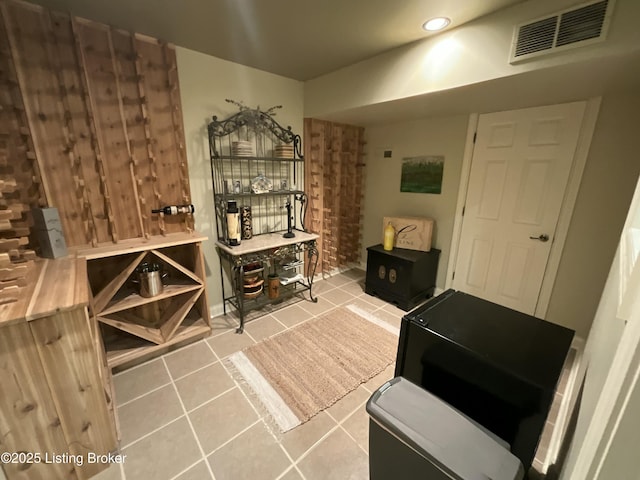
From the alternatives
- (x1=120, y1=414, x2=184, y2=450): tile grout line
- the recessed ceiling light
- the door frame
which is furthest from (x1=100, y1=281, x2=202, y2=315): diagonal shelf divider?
the door frame

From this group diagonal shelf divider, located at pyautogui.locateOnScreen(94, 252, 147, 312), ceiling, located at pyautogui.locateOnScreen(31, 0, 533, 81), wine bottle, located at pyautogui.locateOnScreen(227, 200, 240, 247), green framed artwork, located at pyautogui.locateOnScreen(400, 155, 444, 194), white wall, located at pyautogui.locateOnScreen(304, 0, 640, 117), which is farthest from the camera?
green framed artwork, located at pyautogui.locateOnScreen(400, 155, 444, 194)

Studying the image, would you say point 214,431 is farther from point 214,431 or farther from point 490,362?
point 490,362

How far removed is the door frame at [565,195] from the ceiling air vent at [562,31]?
0.95 m

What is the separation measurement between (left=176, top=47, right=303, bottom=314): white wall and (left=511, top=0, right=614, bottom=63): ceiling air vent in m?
2.06

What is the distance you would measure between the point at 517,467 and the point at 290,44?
106 inches

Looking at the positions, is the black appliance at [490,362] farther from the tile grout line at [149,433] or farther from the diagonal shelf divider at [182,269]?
the diagonal shelf divider at [182,269]

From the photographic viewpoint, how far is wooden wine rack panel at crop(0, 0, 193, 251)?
1.60 m

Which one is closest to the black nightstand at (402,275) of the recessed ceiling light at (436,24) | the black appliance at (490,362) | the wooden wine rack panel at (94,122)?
the black appliance at (490,362)

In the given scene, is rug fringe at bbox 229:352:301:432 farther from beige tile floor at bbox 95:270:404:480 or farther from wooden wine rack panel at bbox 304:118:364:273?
wooden wine rack panel at bbox 304:118:364:273

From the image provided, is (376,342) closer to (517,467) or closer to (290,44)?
→ (517,467)

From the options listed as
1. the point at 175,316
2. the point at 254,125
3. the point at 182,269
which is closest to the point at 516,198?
the point at 254,125

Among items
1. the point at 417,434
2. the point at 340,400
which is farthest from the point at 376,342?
the point at 417,434

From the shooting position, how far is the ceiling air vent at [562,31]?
126cm

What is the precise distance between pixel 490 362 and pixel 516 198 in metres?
2.06
